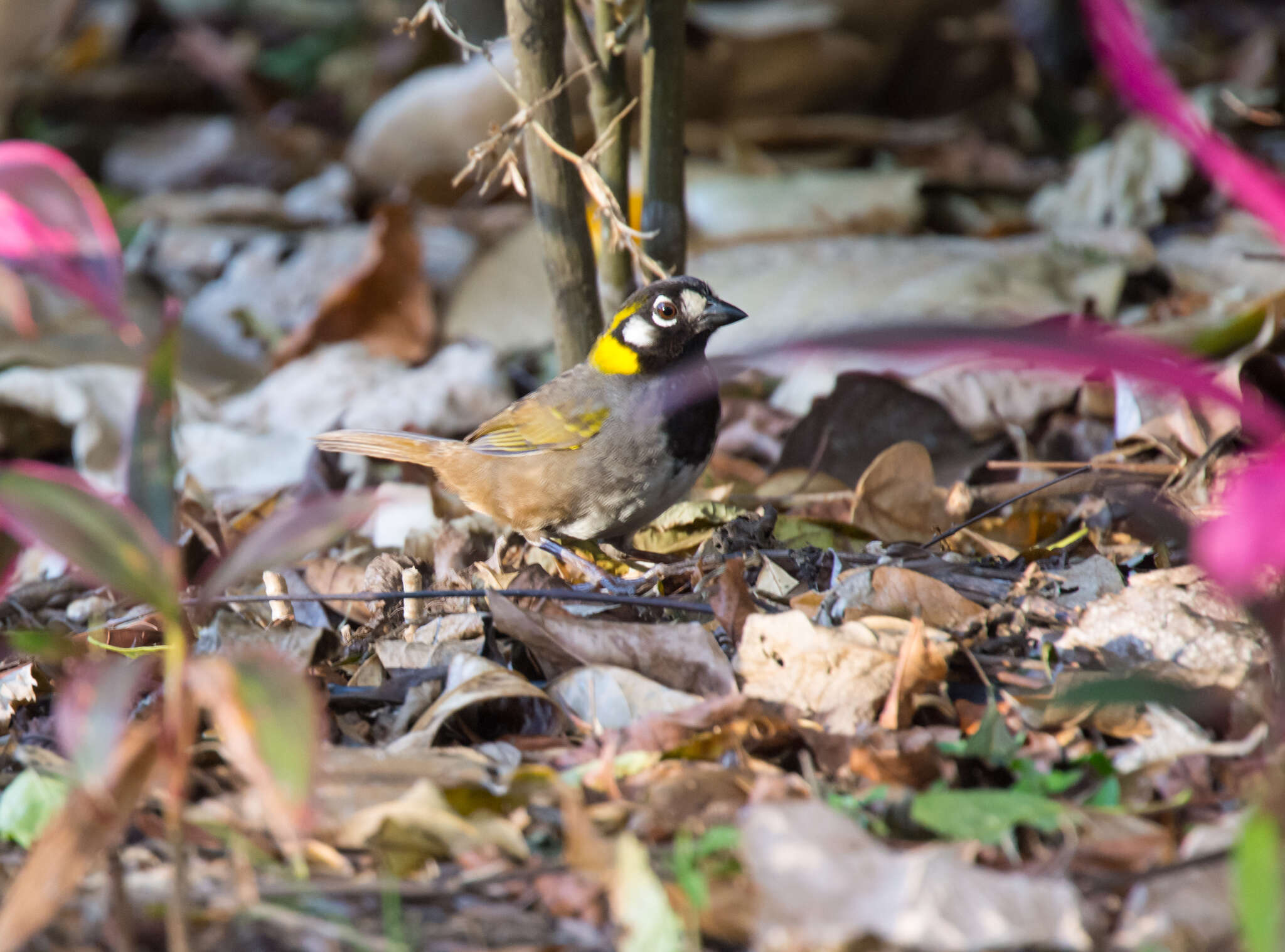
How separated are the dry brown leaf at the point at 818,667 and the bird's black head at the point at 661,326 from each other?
137cm

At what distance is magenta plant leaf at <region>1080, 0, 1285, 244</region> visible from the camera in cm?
Result: 148

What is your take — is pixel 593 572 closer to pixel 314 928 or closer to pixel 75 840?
pixel 314 928

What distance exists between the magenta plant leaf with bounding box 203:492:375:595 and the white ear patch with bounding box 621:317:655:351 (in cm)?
199

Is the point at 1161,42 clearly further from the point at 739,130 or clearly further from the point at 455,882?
the point at 455,882

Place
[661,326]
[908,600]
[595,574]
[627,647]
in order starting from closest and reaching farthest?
[627,647]
[908,600]
[595,574]
[661,326]

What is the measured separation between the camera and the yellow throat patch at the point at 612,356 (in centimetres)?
365

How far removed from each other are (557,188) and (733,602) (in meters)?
1.46

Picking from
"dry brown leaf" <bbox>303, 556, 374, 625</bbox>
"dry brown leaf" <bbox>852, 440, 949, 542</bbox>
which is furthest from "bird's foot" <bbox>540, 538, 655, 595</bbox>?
"dry brown leaf" <bbox>852, 440, 949, 542</bbox>

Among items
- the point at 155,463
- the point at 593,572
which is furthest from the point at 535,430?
the point at 155,463

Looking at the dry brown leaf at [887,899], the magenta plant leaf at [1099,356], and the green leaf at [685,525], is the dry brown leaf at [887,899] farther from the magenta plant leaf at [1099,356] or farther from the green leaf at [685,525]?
the green leaf at [685,525]

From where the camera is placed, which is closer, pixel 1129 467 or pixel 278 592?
pixel 278 592

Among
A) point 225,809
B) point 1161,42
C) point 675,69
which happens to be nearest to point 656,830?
point 225,809

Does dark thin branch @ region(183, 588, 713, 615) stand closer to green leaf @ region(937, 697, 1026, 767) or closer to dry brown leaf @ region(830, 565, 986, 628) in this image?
dry brown leaf @ region(830, 565, 986, 628)

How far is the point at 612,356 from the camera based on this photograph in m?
3.68
